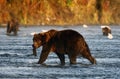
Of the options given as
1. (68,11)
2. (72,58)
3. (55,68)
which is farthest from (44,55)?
(68,11)

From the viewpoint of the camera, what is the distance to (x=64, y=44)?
24938 millimetres

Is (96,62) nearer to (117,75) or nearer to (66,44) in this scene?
(66,44)

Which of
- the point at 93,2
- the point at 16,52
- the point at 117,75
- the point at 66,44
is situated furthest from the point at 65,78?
the point at 93,2

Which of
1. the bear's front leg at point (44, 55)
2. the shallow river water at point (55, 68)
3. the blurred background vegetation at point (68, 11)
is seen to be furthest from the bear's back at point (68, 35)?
the blurred background vegetation at point (68, 11)

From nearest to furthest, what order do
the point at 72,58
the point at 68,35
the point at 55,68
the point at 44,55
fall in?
1. the point at 55,68
2. the point at 72,58
3. the point at 68,35
4. the point at 44,55

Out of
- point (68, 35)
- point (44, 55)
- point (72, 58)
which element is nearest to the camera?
point (72, 58)

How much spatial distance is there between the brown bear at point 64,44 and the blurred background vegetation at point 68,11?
77.4 metres

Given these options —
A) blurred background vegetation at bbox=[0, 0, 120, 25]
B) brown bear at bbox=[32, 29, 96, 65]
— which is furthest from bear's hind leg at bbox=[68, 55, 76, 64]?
blurred background vegetation at bbox=[0, 0, 120, 25]

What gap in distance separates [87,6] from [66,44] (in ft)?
273

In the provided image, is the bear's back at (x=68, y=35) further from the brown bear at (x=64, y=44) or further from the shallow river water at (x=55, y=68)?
the shallow river water at (x=55, y=68)

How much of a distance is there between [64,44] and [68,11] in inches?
3253

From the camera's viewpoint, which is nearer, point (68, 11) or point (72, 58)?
point (72, 58)

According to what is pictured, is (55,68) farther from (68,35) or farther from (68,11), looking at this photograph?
(68,11)

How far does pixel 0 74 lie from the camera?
894 inches
